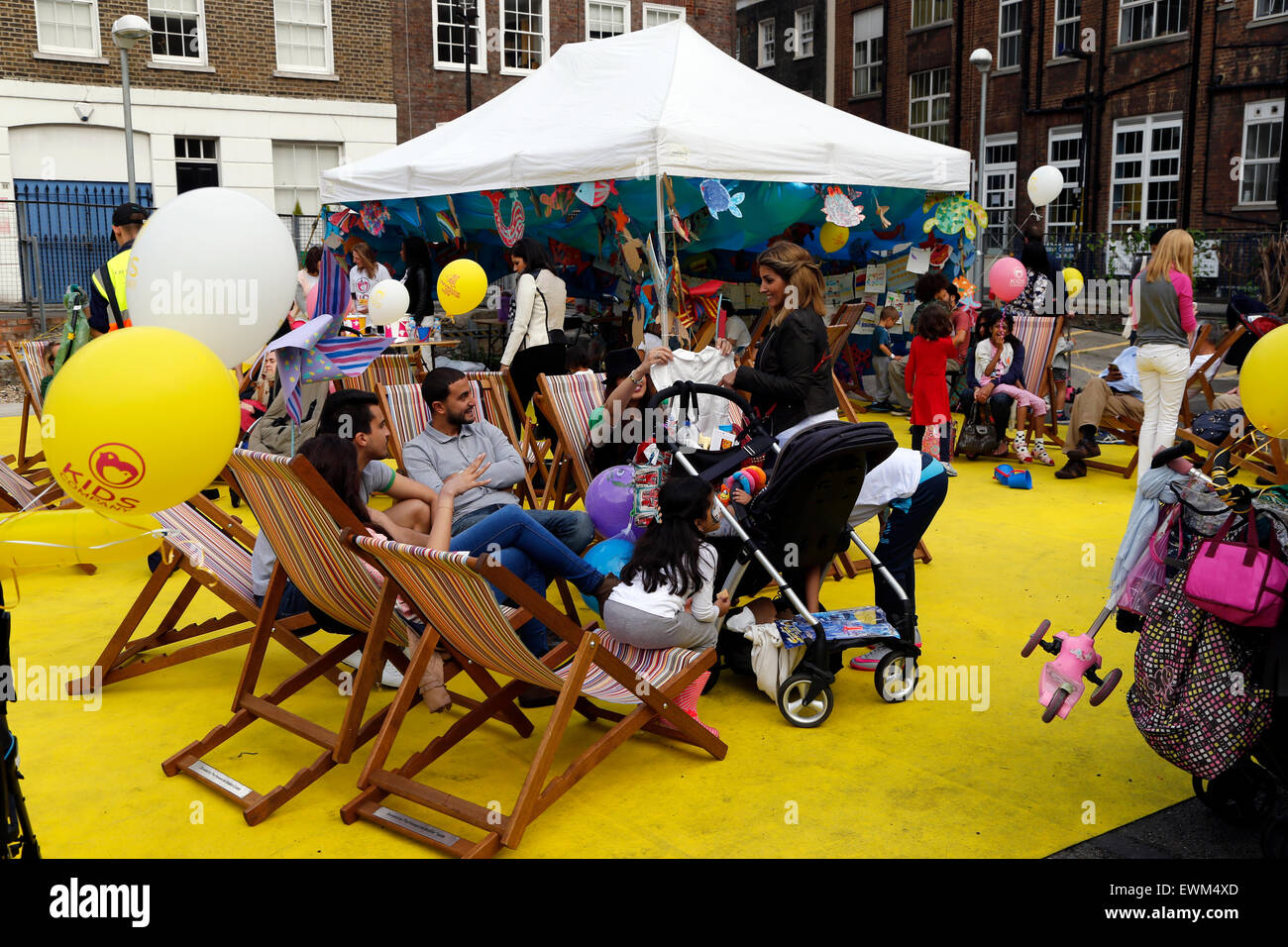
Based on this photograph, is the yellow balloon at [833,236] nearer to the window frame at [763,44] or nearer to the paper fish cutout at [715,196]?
the paper fish cutout at [715,196]

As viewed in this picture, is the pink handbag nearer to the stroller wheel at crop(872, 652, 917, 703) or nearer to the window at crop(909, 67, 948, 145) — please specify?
the stroller wheel at crop(872, 652, 917, 703)

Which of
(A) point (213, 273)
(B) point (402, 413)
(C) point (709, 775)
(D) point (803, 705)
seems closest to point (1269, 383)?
(D) point (803, 705)

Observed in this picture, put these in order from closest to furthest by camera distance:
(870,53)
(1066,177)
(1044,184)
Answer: (1044,184) → (1066,177) → (870,53)

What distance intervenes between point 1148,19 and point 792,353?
19108 mm

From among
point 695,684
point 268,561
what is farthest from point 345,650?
point 695,684

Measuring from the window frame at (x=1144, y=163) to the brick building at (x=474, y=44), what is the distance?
32.6 ft

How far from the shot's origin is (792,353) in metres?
4.59

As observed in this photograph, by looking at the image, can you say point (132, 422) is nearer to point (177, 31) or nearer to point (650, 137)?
point (650, 137)

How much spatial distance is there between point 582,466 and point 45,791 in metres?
3.05

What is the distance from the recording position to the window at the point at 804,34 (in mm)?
27750

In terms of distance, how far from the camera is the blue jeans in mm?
3908

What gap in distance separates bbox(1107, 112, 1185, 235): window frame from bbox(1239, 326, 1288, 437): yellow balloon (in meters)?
18.5

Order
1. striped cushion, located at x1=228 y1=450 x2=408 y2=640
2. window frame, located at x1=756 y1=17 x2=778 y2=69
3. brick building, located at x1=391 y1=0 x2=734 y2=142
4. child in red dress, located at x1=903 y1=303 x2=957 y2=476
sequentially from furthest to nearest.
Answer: window frame, located at x1=756 y1=17 x2=778 y2=69 → brick building, located at x1=391 y1=0 x2=734 y2=142 → child in red dress, located at x1=903 y1=303 x2=957 y2=476 → striped cushion, located at x1=228 y1=450 x2=408 y2=640

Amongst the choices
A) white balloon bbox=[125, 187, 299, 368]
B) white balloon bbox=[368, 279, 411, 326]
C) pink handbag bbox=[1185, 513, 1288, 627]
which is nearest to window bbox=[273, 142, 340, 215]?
white balloon bbox=[368, 279, 411, 326]
